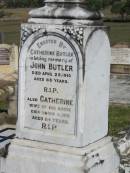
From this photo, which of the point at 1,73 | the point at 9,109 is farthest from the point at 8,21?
the point at 9,109

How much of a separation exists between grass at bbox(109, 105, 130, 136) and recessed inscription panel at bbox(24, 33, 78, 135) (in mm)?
2988

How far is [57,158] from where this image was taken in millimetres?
5895

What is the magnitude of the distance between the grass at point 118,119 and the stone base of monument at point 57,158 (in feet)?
8.83

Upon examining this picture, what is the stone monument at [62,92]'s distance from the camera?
5797mm

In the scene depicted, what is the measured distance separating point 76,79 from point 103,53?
1.60ft

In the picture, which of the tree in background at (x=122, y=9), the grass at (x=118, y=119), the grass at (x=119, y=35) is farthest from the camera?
the tree in background at (x=122, y=9)

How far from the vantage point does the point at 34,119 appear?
20.1ft

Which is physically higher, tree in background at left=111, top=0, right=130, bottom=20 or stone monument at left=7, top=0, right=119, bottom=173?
tree in background at left=111, top=0, right=130, bottom=20

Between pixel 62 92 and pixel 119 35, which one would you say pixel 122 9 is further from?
pixel 62 92

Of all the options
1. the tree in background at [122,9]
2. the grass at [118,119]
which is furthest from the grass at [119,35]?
the tree in background at [122,9]

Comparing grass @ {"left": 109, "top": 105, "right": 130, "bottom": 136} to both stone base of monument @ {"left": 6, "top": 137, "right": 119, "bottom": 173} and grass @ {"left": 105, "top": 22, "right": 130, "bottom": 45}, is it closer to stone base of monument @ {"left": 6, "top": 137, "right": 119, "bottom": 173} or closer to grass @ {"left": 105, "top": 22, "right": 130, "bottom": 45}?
stone base of monument @ {"left": 6, "top": 137, "right": 119, "bottom": 173}

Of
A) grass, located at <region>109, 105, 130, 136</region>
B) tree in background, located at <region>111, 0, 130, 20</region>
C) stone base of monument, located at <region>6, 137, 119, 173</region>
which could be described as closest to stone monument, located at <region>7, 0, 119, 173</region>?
stone base of monument, located at <region>6, 137, 119, 173</region>

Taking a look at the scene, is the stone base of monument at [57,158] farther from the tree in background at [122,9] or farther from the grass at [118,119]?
the tree in background at [122,9]

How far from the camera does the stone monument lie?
5.80 m
